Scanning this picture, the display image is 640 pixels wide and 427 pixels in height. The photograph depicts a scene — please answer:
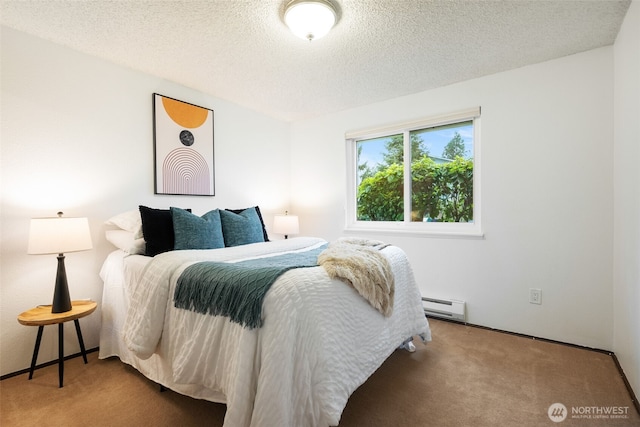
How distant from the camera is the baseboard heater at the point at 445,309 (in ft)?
9.30

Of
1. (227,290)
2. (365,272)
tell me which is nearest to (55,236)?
(227,290)

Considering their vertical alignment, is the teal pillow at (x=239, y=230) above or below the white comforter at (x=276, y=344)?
above

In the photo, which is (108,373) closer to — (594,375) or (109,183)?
(109,183)

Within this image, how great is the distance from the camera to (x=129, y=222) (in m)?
Answer: 2.28

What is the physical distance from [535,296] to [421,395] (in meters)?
1.48

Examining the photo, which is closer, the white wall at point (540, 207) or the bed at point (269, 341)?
the bed at point (269, 341)

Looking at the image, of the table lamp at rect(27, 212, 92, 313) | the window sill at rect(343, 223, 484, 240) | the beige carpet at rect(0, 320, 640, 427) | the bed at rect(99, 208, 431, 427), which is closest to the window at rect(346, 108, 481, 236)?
the window sill at rect(343, 223, 484, 240)

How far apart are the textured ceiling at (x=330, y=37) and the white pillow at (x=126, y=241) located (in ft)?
4.44

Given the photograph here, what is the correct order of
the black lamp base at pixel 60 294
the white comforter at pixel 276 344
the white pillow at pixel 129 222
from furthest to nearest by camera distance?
1. the white pillow at pixel 129 222
2. the black lamp base at pixel 60 294
3. the white comforter at pixel 276 344

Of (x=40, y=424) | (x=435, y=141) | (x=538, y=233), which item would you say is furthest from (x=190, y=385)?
(x=435, y=141)

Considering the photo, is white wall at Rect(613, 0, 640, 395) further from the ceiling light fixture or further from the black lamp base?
the black lamp base

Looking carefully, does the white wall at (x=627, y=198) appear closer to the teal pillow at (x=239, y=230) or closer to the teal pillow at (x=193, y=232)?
the teal pillow at (x=239, y=230)

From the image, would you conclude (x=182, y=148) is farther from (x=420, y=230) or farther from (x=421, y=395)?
(x=421, y=395)

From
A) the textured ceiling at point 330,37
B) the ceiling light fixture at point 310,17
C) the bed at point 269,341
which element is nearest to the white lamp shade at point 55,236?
the bed at point 269,341
